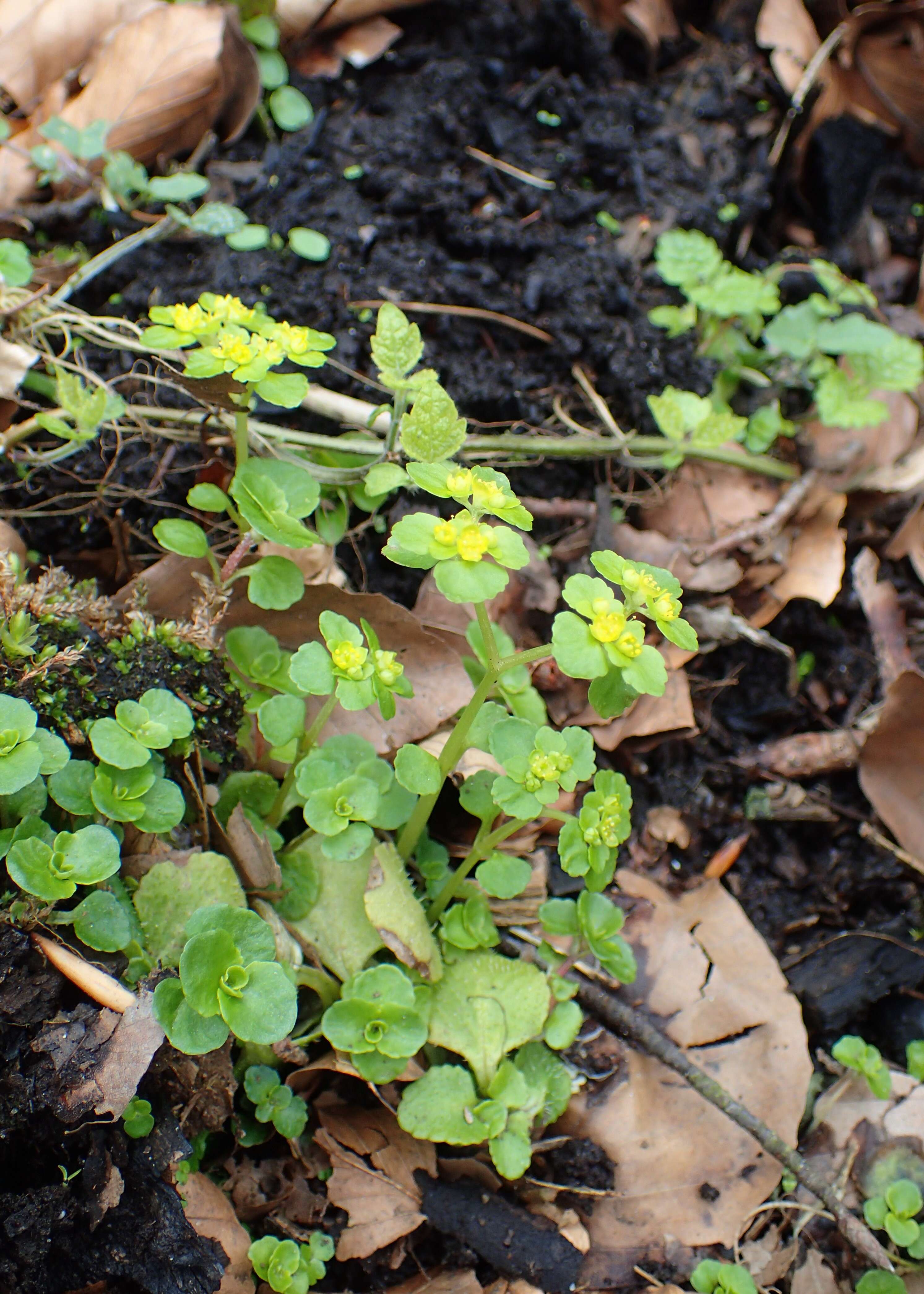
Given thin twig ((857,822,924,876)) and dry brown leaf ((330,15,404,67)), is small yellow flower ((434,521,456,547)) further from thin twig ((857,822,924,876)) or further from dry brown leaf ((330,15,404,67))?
dry brown leaf ((330,15,404,67))

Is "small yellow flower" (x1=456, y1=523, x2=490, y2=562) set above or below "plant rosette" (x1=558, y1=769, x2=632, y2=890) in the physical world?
above

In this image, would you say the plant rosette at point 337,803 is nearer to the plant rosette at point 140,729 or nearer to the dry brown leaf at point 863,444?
the plant rosette at point 140,729

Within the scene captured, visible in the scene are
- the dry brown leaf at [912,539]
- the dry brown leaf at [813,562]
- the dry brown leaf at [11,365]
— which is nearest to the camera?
the dry brown leaf at [11,365]

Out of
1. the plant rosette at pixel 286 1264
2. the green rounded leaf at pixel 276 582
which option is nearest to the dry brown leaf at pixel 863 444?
the green rounded leaf at pixel 276 582

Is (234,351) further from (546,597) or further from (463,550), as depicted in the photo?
(546,597)

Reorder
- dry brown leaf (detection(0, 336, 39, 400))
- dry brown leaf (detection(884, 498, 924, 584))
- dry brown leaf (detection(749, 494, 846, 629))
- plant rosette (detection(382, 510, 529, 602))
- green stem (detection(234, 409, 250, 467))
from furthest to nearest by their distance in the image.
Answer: dry brown leaf (detection(884, 498, 924, 584))
dry brown leaf (detection(749, 494, 846, 629))
dry brown leaf (detection(0, 336, 39, 400))
green stem (detection(234, 409, 250, 467))
plant rosette (detection(382, 510, 529, 602))

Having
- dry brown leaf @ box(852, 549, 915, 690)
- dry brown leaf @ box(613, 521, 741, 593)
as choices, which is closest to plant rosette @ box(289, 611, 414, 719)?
dry brown leaf @ box(613, 521, 741, 593)
